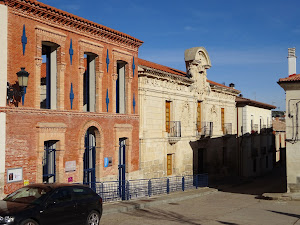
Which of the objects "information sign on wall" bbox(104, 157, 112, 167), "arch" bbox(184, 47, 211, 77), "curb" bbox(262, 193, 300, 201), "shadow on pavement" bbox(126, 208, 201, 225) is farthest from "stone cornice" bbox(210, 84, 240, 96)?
"shadow on pavement" bbox(126, 208, 201, 225)

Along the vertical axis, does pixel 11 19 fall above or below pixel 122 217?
above

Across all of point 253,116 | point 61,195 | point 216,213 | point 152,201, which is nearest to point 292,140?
point 216,213

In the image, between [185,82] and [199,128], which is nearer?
[185,82]

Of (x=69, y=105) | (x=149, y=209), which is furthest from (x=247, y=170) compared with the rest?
(x=69, y=105)

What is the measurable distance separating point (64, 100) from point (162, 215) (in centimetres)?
635

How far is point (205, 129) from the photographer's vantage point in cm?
2873

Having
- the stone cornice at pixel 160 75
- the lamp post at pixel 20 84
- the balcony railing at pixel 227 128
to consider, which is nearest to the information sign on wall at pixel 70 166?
the lamp post at pixel 20 84

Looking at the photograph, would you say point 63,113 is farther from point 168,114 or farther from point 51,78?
point 168,114

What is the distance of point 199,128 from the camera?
28.5m

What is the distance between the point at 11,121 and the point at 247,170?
26.9 metres

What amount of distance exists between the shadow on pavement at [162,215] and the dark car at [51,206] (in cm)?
367

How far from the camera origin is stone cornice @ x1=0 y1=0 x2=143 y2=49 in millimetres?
14242

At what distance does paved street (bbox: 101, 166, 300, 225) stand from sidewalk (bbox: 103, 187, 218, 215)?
28 centimetres

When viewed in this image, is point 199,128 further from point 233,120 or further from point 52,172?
point 52,172
